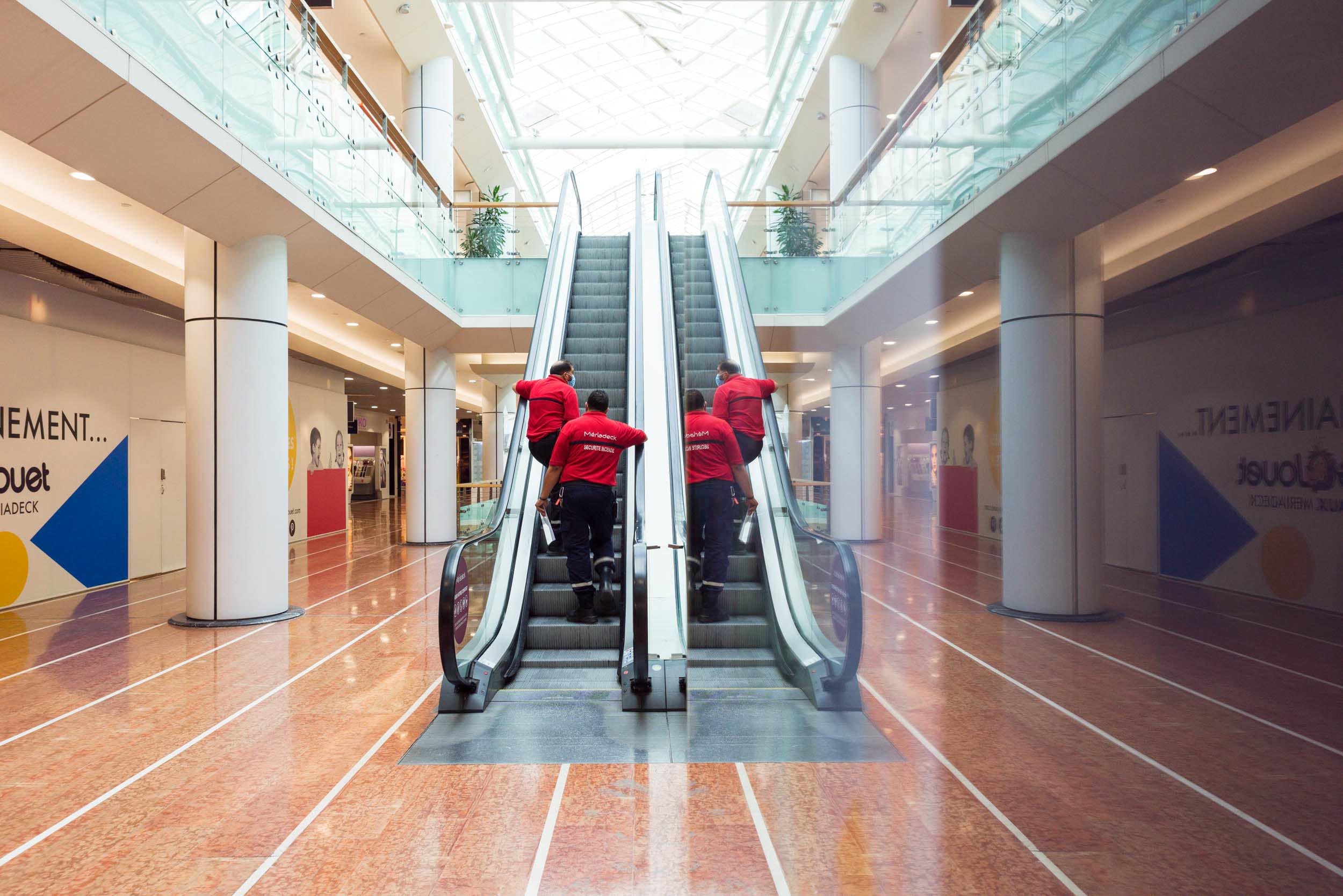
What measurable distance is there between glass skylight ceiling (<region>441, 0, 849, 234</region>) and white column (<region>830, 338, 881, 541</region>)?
496mm

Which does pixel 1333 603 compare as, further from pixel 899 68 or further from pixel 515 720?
pixel 515 720

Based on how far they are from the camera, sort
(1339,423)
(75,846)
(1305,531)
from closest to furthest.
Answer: (1339,423) → (1305,531) → (75,846)

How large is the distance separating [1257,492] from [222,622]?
7279 mm

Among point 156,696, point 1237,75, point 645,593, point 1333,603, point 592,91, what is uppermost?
point 1237,75

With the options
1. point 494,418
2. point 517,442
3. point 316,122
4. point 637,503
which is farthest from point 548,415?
point 494,418

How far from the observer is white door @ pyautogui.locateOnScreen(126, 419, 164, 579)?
9195 millimetres

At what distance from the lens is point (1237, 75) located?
2.17 meters

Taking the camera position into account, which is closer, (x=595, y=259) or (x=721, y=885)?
(x=721, y=885)

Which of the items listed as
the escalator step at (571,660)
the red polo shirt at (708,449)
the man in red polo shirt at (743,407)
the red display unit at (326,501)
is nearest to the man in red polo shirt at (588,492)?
the escalator step at (571,660)

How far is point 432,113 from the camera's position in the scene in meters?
14.2

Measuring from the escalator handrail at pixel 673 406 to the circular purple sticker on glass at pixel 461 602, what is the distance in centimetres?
119

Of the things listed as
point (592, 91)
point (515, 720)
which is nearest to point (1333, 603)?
point (592, 91)

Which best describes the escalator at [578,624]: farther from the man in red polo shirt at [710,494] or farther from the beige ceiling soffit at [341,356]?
the beige ceiling soffit at [341,356]

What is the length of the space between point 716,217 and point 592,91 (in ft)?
1.74
